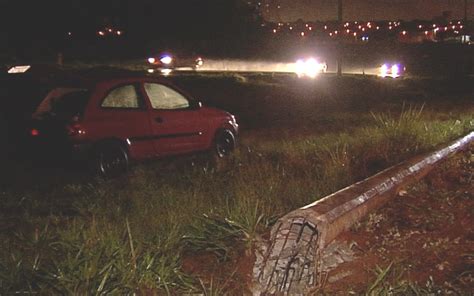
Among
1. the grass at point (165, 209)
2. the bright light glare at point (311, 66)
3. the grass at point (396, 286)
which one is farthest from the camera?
the bright light glare at point (311, 66)

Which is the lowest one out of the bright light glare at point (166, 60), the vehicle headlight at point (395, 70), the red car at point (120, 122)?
the vehicle headlight at point (395, 70)

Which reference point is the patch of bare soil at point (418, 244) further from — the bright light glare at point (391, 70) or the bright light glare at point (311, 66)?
the bright light glare at point (391, 70)

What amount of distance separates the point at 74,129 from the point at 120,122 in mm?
746

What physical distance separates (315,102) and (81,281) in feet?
56.8

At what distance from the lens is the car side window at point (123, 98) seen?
29.9 ft

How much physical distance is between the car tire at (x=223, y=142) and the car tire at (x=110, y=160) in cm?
201

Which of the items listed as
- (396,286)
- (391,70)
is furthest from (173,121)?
(391,70)

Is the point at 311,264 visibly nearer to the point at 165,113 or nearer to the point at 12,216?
the point at 12,216

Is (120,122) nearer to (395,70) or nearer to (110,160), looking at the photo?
(110,160)

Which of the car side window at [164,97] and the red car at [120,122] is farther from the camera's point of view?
the car side window at [164,97]

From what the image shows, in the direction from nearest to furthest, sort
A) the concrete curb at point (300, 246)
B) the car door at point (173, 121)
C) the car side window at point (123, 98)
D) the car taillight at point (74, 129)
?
the concrete curb at point (300, 246)
the car taillight at point (74, 129)
the car side window at point (123, 98)
the car door at point (173, 121)

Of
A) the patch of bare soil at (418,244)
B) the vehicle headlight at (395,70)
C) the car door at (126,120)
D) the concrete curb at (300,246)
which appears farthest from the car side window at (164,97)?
the vehicle headlight at (395,70)

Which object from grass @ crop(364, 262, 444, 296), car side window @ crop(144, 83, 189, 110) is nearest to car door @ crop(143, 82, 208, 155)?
car side window @ crop(144, 83, 189, 110)

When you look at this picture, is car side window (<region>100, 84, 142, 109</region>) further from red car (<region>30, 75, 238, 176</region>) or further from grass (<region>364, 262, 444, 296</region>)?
grass (<region>364, 262, 444, 296</region>)
